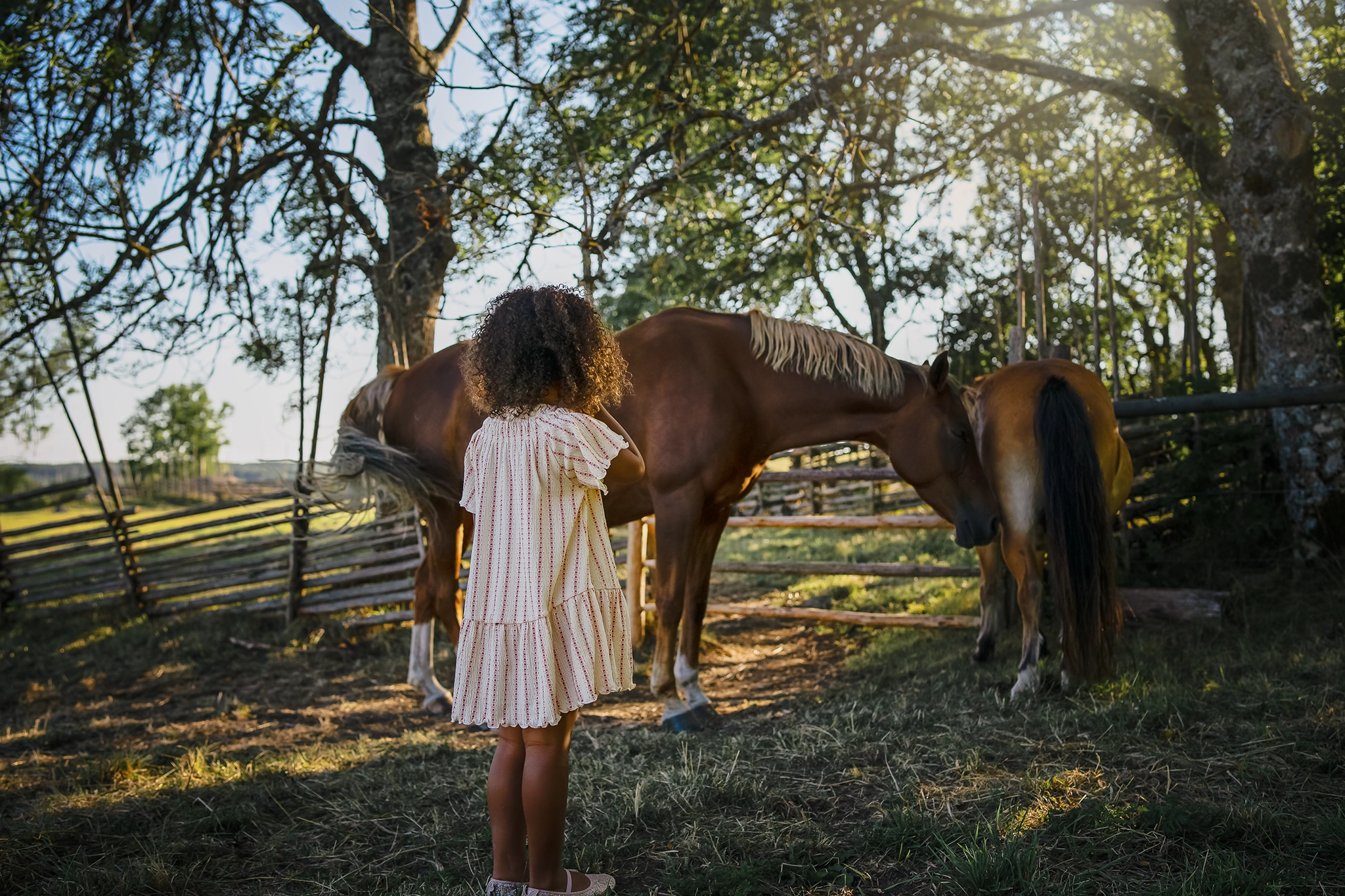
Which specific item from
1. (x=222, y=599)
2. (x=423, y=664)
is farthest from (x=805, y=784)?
(x=222, y=599)

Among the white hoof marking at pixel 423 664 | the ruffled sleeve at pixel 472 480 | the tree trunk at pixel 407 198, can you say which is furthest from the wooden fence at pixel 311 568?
the ruffled sleeve at pixel 472 480

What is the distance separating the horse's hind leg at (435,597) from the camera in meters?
4.49

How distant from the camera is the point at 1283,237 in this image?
5.12 metres

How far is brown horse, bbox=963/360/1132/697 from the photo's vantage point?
352 cm

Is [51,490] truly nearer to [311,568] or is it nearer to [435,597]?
[311,568]

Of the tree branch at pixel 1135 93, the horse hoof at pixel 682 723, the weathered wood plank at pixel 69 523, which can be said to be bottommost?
the horse hoof at pixel 682 723

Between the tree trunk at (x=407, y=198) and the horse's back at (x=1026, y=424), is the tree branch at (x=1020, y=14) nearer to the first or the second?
the horse's back at (x=1026, y=424)

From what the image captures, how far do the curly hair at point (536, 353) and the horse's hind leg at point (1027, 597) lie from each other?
2531 mm

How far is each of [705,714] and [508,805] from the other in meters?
1.95

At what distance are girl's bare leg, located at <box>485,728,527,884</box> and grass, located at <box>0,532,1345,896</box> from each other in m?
0.21

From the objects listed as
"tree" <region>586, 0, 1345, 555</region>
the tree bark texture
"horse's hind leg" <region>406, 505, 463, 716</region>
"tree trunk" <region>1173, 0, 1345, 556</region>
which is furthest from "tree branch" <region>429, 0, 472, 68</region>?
"tree trunk" <region>1173, 0, 1345, 556</region>

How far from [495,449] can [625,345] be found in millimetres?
2022

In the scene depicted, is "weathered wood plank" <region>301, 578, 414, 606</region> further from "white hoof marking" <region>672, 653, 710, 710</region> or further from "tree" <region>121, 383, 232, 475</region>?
"tree" <region>121, 383, 232, 475</region>

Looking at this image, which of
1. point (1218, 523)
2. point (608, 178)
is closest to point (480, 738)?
point (608, 178)
